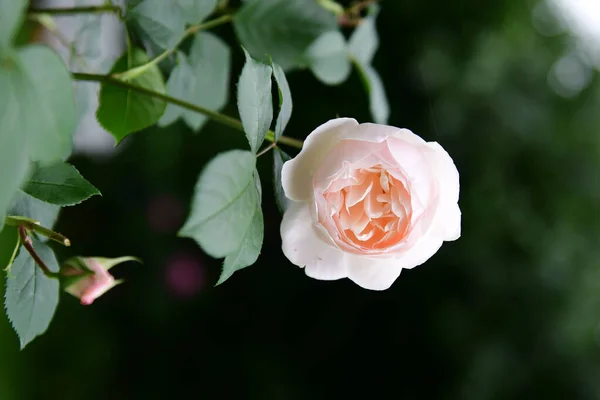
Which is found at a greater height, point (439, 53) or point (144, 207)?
point (439, 53)

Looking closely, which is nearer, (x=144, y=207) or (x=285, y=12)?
(x=285, y=12)

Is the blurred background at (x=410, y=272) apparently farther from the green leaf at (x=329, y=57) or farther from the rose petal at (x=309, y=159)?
the rose petal at (x=309, y=159)

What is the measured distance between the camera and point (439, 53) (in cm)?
162

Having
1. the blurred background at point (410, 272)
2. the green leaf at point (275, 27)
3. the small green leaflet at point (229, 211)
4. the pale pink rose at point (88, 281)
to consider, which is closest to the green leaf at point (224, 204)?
the small green leaflet at point (229, 211)

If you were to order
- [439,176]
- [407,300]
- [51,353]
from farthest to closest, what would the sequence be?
[51,353]
[407,300]
[439,176]

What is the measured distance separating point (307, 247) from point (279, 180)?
0.12 feet

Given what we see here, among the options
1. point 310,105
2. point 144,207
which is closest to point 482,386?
point 310,105

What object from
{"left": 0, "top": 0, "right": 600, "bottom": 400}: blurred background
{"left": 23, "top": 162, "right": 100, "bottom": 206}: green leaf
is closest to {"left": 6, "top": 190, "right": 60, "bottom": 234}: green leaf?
{"left": 23, "top": 162, "right": 100, "bottom": 206}: green leaf

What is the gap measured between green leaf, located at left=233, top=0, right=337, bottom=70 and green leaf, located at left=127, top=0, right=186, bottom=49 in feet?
0.27

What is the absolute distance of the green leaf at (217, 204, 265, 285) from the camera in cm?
26

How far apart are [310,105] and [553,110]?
24.0 inches

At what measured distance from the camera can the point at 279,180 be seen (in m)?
0.31

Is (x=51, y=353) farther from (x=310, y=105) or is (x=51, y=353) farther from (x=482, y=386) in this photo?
(x=482, y=386)

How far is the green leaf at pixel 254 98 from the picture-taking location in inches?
10.6
